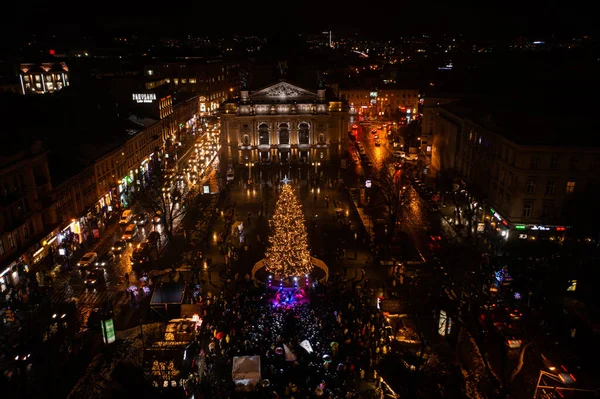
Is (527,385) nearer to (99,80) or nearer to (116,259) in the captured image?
(116,259)

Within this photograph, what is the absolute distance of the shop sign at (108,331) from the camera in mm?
23531

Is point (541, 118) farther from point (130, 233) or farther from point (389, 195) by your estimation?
point (130, 233)

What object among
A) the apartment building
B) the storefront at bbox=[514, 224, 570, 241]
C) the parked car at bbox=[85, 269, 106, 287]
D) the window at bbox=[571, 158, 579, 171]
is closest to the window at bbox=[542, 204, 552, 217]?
the apartment building

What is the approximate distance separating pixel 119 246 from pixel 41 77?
61807 mm

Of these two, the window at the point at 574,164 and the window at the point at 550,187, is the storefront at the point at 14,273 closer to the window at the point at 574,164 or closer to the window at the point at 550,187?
the window at the point at 550,187

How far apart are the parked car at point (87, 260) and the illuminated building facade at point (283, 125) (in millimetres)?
41672

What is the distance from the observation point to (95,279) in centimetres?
3147

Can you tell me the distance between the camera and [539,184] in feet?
116

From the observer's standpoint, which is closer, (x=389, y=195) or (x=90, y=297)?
(x=90, y=297)

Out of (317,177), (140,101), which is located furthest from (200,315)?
(140,101)

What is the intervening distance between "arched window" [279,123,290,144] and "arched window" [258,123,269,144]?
2.18 m

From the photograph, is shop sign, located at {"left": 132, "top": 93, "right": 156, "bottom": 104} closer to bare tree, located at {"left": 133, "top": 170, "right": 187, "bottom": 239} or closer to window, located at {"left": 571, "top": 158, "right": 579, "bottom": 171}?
bare tree, located at {"left": 133, "top": 170, "right": 187, "bottom": 239}

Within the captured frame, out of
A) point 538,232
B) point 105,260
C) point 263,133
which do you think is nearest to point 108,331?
point 105,260

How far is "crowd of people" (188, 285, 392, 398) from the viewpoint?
66.2 feet
